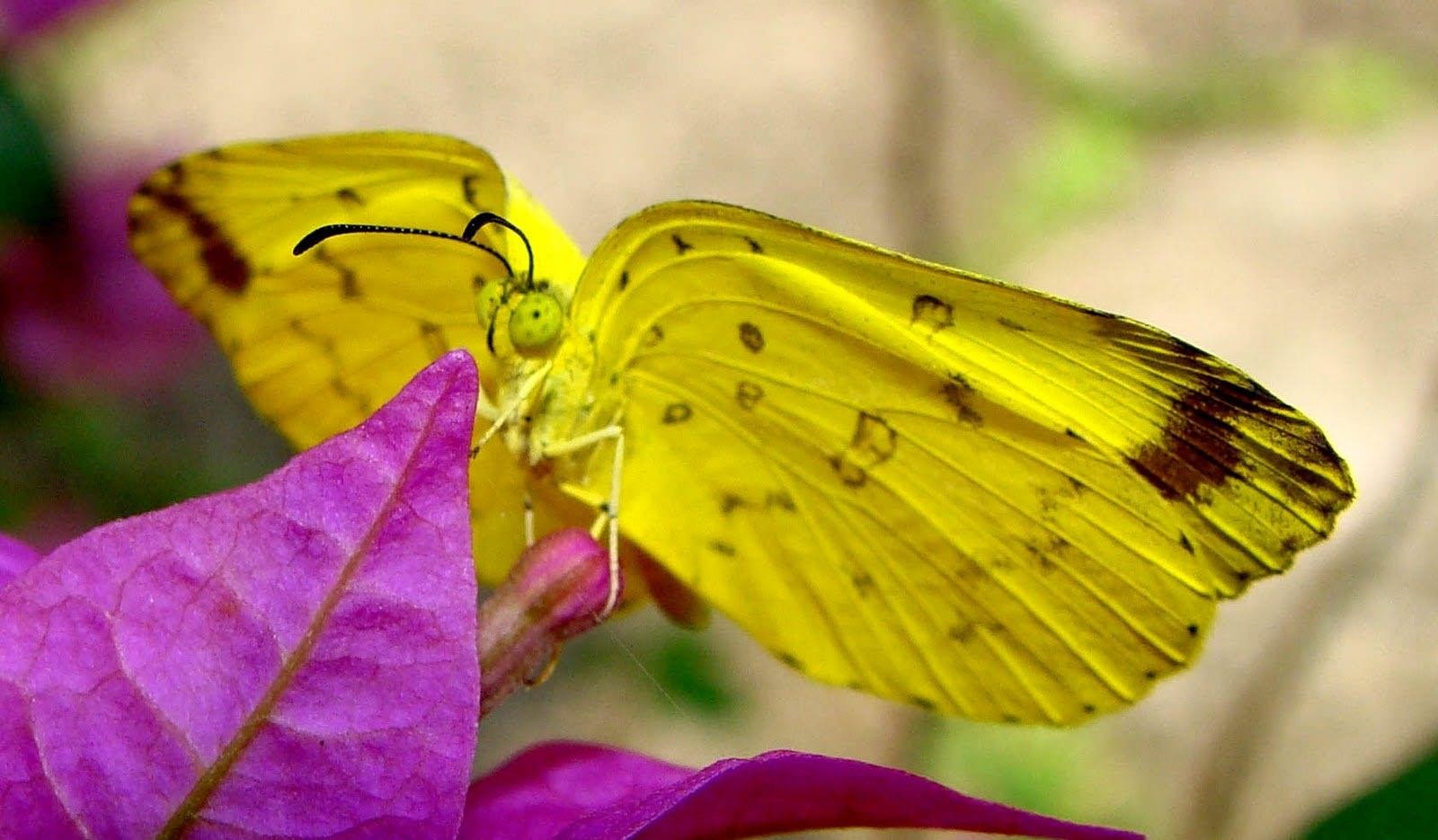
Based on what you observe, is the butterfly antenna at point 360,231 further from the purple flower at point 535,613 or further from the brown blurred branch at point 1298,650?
the brown blurred branch at point 1298,650

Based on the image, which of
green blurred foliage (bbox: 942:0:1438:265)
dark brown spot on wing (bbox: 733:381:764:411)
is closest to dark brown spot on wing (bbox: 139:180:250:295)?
dark brown spot on wing (bbox: 733:381:764:411)

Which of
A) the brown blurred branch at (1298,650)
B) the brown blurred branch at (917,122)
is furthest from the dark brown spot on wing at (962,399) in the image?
the brown blurred branch at (917,122)

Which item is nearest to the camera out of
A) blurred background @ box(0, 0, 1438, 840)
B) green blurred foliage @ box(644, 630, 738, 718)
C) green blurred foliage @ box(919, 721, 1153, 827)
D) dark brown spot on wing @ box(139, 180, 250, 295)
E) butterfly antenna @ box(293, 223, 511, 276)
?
butterfly antenna @ box(293, 223, 511, 276)

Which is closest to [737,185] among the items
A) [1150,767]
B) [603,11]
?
[603,11]

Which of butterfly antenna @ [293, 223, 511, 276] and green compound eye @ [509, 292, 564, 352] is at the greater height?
butterfly antenna @ [293, 223, 511, 276]

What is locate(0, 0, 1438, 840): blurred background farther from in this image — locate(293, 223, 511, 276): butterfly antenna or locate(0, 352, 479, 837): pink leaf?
locate(0, 352, 479, 837): pink leaf

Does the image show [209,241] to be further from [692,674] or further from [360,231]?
[692,674]

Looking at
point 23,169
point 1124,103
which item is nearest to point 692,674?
point 23,169
